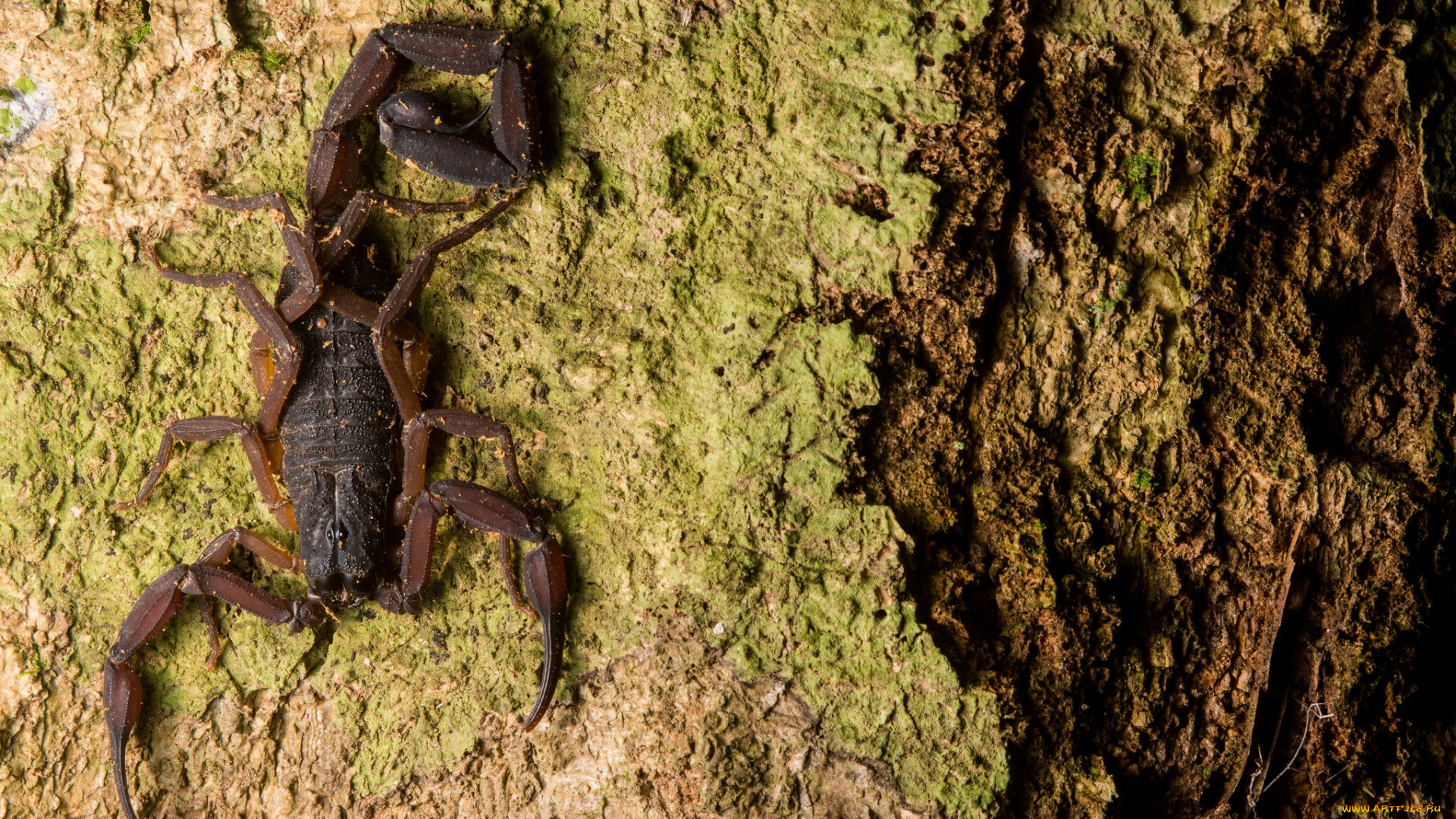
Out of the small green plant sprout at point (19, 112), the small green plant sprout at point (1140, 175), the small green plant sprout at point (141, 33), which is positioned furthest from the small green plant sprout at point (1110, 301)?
the small green plant sprout at point (19, 112)

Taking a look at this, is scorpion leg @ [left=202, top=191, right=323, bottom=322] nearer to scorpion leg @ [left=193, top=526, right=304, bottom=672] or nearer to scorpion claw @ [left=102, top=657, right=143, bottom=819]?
scorpion leg @ [left=193, top=526, right=304, bottom=672]

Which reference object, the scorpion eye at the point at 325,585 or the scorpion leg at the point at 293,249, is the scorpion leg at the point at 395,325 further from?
the scorpion eye at the point at 325,585

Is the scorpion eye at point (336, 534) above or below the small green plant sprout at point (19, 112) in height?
below

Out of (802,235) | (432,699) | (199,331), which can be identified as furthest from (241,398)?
(802,235)

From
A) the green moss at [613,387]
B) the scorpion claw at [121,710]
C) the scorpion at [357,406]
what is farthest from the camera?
the scorpion claw at [121,710]

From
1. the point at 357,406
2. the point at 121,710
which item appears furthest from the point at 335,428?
the point at 121,710

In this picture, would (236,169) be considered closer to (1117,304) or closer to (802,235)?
(802,235)

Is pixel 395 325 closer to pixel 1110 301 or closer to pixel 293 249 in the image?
pixel 293 249
